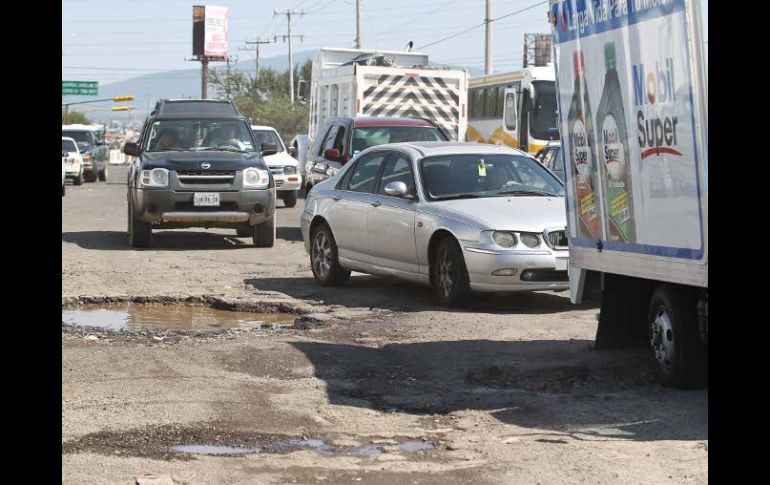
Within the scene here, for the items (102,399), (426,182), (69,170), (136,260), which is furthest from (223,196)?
(69,170)

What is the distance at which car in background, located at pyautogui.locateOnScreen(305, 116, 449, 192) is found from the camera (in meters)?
19.9

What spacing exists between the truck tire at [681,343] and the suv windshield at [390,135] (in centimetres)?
1245

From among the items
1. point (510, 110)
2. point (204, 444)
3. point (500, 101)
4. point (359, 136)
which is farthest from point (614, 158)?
point (500, 101)

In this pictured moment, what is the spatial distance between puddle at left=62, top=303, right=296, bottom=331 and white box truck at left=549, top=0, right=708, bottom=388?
3.30 meters

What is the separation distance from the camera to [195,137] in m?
19.2

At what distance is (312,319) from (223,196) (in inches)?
290

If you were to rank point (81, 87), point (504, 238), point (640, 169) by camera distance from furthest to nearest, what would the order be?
point (81, 87) < point (504, 238) < point (640, 169)

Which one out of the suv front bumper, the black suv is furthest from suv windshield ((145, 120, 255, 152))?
the suv front bumper

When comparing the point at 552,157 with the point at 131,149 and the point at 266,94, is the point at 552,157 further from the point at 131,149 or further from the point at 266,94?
the point at 266,94

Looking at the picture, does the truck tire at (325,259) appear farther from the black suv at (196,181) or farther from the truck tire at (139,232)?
the truck tire at (139,232)

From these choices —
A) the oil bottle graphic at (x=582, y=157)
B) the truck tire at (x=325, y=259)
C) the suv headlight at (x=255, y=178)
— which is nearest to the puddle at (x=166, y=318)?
the truck tire at (x=325, y=259)

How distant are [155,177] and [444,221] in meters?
7.45

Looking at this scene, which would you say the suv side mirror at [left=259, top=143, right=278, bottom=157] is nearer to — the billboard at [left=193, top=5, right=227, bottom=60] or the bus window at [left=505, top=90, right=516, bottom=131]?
the bus window at [left=505, top=90, right=516, bottom=131]

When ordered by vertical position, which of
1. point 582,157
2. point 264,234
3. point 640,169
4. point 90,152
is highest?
point 90,152
